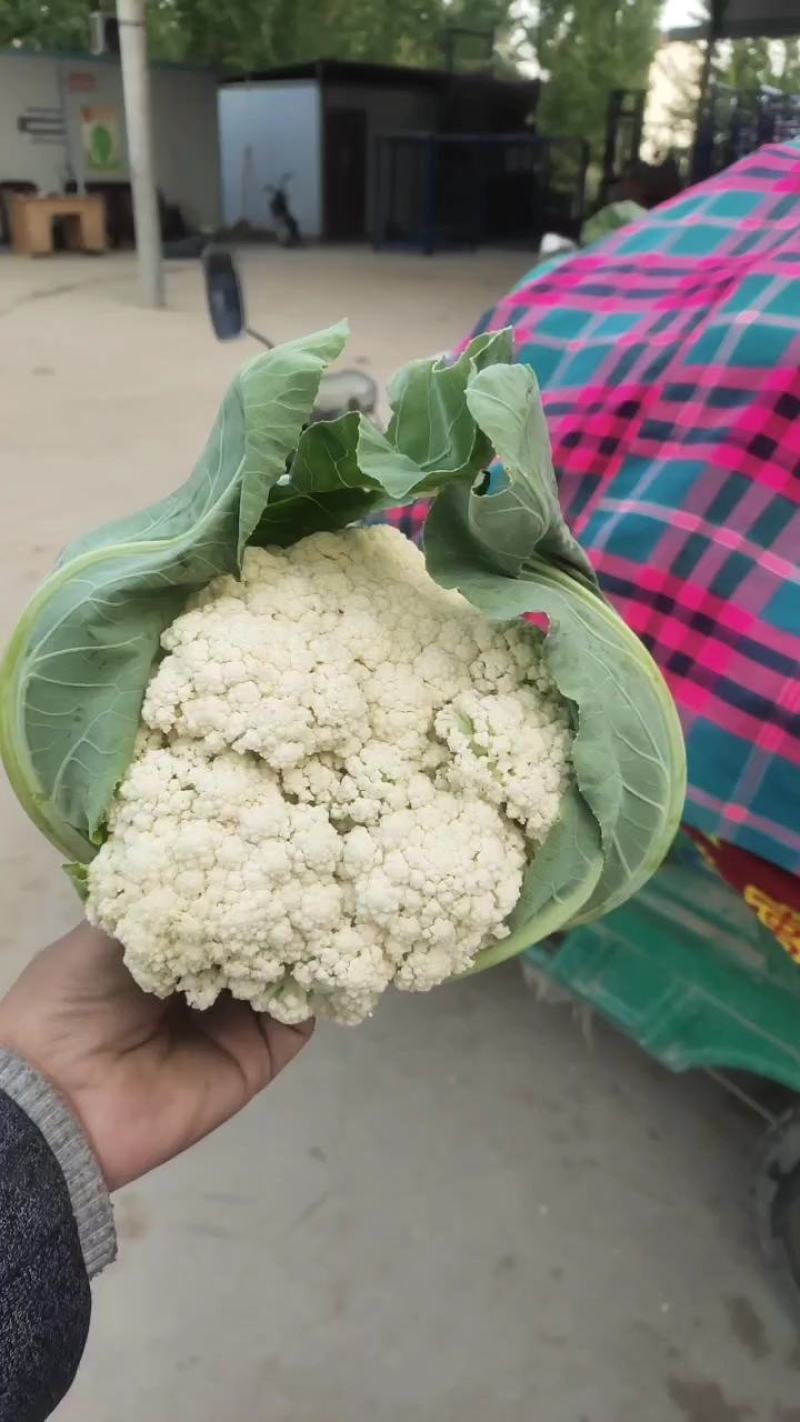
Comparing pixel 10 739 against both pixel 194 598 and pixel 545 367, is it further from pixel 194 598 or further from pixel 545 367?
pixel 545 367

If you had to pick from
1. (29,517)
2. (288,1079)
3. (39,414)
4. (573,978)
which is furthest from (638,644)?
(39,414)

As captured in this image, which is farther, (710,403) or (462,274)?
(462,274)

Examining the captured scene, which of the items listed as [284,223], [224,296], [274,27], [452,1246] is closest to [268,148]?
[284,223]

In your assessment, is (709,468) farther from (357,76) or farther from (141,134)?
(357,76)

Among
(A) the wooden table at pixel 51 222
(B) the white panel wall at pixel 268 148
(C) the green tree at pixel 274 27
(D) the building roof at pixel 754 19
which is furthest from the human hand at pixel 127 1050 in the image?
(C) the green tree at pixel 274 27

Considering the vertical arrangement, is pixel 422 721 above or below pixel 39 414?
above

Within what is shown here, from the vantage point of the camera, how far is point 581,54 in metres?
13.9

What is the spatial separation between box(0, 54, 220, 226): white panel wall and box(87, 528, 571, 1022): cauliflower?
11.2m

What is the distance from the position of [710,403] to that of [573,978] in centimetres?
71

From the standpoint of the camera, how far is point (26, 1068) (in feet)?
2.60

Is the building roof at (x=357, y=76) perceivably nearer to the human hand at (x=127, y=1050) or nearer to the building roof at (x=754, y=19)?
the building roof at (x=754, y=19)

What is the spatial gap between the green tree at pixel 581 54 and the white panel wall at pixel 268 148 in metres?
4.18

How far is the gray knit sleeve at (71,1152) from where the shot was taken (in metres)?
0.77

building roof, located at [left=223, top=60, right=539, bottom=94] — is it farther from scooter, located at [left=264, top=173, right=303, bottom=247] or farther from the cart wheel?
the cart wheel
